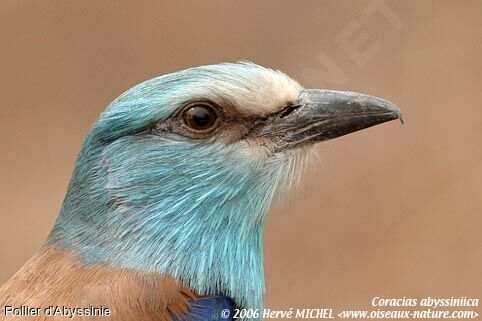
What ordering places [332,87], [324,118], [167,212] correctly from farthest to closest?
[332,87] < [324,118] < [167,212]

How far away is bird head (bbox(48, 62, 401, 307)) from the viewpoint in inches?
136

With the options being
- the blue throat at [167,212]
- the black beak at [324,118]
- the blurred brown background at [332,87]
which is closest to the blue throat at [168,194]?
the blue throat at [167,212]

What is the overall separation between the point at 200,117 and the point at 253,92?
222 millimetres

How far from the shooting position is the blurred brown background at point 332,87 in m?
6.57

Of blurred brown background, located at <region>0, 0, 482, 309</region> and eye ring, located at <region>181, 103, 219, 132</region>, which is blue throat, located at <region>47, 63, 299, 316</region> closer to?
eye ring, located at <region>181, 103, 219, 132</region>

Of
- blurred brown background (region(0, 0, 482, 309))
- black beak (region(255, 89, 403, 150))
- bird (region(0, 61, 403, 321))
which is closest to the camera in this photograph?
bird (region(0, 61, 403, 321))

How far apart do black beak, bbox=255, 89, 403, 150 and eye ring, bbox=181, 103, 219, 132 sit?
0.18 metres

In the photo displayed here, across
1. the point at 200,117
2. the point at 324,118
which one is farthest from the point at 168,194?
the point at 324,118

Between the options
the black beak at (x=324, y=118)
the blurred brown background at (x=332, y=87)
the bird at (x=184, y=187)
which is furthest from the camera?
Result: the blurred brown background at (x=332, y=87)

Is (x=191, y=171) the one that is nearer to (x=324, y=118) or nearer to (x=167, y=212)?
(x=167, y=212)

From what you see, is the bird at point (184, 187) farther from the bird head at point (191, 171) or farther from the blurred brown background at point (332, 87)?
the blurred brown background at point (332, 87)

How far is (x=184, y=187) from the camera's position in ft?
11.5

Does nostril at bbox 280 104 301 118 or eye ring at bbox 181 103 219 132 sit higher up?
nostril at bbox 280 104 301 118

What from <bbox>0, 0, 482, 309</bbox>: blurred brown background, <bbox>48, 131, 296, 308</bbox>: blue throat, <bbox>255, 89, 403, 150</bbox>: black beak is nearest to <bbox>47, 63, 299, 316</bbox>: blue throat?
<bbox>48, 131, 296, 308</bbox>: blue throat
